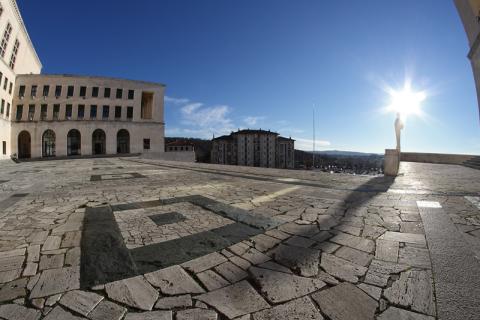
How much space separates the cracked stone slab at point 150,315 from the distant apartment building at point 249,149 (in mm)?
91876

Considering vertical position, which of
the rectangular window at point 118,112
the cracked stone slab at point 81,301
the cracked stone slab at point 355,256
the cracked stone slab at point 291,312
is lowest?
the cracked stone slab at point 81,301

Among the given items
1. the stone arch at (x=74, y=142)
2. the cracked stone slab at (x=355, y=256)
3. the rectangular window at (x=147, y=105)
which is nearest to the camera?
the cracked stone slab at (x=355, y=256)

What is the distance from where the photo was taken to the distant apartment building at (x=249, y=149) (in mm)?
95125

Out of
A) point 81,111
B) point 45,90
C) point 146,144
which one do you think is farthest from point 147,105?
point 45,90

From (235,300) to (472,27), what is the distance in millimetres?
28102

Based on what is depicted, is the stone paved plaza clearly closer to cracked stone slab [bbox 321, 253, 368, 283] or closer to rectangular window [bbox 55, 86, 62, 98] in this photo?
cracked stone slab [bbox 321, 253, 368, 283]

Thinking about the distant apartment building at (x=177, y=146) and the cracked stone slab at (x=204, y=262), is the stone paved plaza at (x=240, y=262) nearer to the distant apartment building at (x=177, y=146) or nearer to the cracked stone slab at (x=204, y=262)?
the cracked stone slab at (x=204, y=262)

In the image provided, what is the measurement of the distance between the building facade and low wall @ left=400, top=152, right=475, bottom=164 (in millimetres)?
5288

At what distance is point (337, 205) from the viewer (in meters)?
4.54

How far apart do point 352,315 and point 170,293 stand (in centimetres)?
133

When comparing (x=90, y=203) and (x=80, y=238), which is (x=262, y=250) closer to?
(x=80, y=238)

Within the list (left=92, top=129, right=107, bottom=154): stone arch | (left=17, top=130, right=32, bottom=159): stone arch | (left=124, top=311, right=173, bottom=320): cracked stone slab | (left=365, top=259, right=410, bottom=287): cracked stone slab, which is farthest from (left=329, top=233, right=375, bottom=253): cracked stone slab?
(left=17, top=130, right=32, bottom=159): stone arch

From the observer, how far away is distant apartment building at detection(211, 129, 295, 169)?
9512cm

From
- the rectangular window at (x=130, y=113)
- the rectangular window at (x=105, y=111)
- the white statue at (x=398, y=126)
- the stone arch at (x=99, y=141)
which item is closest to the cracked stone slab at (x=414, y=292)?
the white statue at (x=398, y=126)
